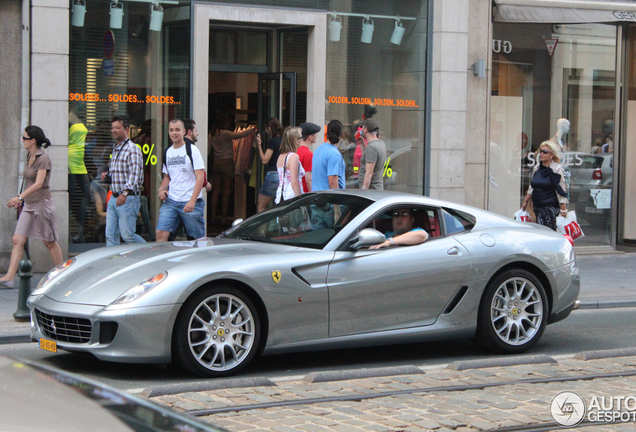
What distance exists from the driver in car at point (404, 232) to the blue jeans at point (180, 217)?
3.49 meters

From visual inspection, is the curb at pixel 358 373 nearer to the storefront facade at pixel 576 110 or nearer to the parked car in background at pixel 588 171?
the storefront facade at pixel 576 110

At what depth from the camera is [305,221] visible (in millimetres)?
6961

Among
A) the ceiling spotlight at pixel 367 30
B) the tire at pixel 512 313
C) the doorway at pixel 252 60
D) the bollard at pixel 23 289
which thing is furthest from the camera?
the ceiling spotlight at pixel 367 30

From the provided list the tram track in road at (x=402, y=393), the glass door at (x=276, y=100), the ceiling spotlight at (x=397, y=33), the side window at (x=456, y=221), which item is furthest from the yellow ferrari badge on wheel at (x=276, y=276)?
the ceiling spotlight at (x=397, y=33)

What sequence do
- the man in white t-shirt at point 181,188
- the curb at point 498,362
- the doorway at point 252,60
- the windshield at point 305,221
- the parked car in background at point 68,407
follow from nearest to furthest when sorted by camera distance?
the parked car in background at point 68,407, the curb at point 498,362, the windshield at point 305,221, the man in white t-shirt at point 181,188, the doorway at point 252,60

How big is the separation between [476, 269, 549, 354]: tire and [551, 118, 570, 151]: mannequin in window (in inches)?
332

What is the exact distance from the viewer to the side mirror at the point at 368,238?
6410 mm

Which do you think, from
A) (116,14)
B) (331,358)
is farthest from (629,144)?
(331,358)

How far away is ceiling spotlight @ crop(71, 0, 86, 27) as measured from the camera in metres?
11.7

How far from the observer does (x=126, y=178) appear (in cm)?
1020

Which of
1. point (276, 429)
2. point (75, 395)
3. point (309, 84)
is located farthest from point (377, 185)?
point (75, 395)

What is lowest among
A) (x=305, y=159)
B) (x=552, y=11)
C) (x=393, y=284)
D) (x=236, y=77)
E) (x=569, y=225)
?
(x=393, y=284)

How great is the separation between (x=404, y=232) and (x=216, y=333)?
6.11 feet

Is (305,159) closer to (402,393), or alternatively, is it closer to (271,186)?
(271,186)
